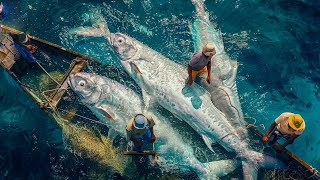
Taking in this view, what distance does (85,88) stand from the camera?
8.67 m

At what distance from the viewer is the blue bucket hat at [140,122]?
265 inches

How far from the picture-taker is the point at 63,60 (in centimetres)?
983

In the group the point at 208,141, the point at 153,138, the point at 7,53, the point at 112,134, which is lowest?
the point at 208,141

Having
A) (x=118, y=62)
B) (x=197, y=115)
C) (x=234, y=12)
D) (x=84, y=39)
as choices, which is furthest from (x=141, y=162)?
(x=234, y=12)

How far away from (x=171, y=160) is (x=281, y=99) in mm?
4441

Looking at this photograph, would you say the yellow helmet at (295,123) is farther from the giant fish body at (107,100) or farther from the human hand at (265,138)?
the giant fish body at (107,100)

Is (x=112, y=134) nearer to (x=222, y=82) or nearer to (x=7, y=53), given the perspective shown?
(x=222, y=82)

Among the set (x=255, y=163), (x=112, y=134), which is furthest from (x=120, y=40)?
(x=255, y=163)

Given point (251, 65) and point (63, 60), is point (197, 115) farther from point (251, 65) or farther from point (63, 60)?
point (63, 60)

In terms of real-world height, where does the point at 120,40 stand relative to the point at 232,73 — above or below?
above

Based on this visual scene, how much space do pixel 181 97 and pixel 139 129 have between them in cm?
212

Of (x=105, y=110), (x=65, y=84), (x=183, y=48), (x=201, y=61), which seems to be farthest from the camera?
(x=183, y=48)

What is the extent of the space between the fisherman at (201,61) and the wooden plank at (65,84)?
363 cm

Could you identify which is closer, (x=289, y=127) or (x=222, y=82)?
(x=289, y=127)
